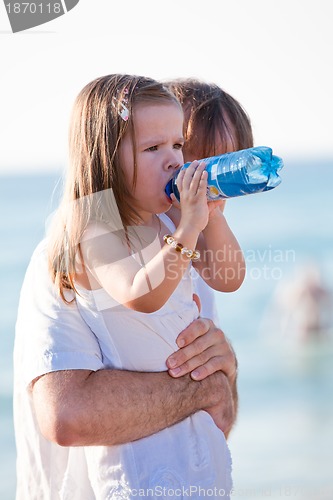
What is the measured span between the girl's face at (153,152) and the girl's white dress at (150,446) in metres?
0.30

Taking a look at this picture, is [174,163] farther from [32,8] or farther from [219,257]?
[32,8]

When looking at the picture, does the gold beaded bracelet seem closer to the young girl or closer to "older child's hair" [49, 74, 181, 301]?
the young girl

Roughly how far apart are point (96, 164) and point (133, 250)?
0.81 ft

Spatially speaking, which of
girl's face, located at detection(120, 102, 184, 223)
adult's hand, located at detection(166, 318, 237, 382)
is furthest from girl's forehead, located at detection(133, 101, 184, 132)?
adult's hand, located at detection(166, 318, 237, 382)

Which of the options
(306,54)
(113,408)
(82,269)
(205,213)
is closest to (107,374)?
(113,408)

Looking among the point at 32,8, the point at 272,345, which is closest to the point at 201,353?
the point at 32,8

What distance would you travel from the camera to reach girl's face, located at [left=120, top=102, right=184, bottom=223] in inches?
86.8

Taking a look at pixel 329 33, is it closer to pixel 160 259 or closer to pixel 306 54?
pixel 306 54

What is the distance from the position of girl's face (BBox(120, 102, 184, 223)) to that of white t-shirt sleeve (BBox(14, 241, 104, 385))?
321mm

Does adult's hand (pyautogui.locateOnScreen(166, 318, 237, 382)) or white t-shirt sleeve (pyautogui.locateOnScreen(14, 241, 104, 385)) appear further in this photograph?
adult's hand (pyautogui.locateOnScreen(166, 318, 237, 382))

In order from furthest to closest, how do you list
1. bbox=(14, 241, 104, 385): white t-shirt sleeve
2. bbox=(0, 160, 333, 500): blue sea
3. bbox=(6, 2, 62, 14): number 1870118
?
bbox=(0, 160, 333, 500): blue sea
bbox=(6, 2, 62, 14): number 1870118
bbox=(14, 241, 104, 385): white t-shirt sleeve

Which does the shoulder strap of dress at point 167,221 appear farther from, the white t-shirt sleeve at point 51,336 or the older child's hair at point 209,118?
the white t-shirt sleeve at point 51,336

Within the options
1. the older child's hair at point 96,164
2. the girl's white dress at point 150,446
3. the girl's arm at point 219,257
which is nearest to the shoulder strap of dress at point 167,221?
the girl's arm at point 219,257

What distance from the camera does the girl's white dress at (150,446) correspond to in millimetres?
2117
